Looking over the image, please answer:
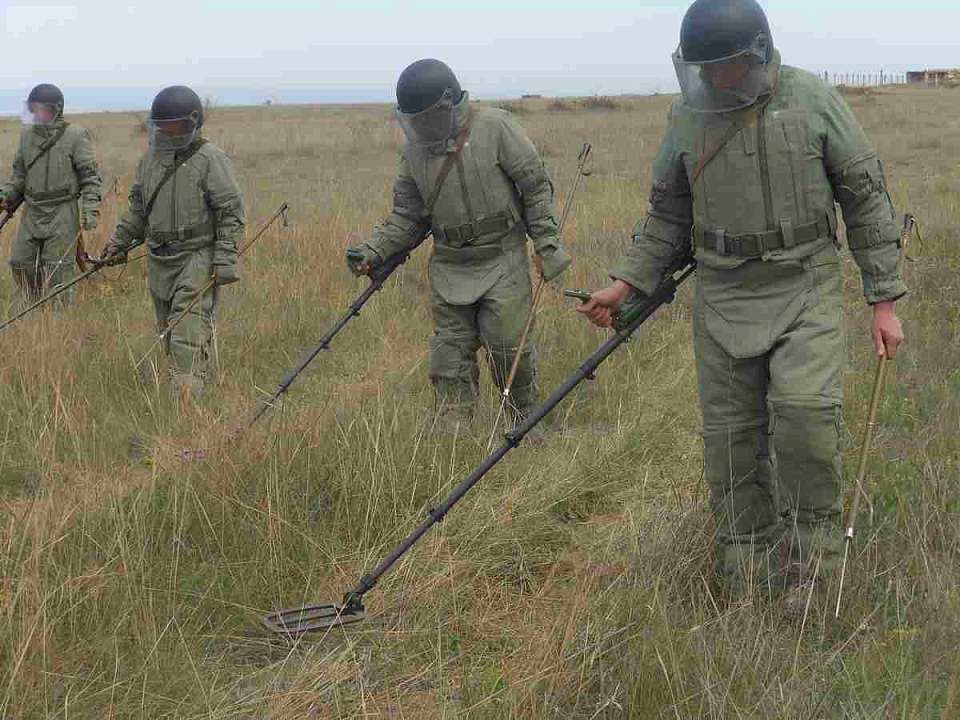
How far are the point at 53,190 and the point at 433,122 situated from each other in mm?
4711

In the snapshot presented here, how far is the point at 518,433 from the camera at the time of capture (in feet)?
12.7

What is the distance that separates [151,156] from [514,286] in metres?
2.58

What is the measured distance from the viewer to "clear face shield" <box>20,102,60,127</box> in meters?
8.94

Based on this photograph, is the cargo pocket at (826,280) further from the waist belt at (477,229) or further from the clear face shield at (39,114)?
the clear face shield at (39,114)

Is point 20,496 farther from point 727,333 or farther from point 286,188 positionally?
point 286,188

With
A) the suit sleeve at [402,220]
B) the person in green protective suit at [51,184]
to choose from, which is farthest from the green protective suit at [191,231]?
the person in green protective suit at [51,184]

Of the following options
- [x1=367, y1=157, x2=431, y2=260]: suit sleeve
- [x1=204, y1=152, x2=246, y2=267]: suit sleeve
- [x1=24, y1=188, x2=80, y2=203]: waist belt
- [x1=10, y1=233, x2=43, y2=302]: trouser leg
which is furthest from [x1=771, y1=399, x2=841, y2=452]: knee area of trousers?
[x1=10, y1=233, x2=43, y2=302]: trouser leg

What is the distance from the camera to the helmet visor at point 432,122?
546cm

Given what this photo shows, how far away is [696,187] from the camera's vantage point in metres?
3.78

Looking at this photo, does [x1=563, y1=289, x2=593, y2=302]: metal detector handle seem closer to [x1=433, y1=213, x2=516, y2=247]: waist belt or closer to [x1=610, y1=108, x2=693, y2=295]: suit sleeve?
[x1=610, y1=108, x2=693, y2=295]: suit sleeve

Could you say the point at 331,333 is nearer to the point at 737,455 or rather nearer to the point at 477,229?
the point at 477,229

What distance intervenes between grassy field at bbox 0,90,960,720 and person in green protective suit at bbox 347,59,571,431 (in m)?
0.34

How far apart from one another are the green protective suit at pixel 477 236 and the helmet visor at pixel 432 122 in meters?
0.07

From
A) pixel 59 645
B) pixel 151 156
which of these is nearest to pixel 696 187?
pixel 59 645
